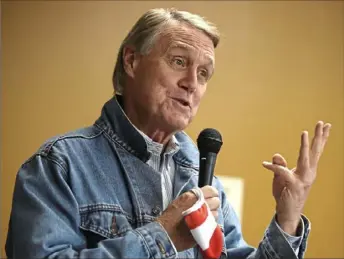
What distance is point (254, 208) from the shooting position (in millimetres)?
2461

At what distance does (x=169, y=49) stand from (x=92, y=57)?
1203 millimetres

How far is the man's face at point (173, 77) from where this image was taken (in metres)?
1.29

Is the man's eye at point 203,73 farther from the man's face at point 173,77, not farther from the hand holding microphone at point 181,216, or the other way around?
the hand holding microphone at point 181,216

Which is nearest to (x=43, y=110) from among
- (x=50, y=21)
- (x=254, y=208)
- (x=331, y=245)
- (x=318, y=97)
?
(x=50, y=21)

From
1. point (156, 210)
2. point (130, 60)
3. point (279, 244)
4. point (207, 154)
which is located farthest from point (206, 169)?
point (130, 60)

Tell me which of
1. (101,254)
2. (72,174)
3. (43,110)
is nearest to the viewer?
(101,254)

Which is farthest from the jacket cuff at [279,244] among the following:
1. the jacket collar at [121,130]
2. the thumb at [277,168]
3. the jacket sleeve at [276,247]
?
the jacket collar at [121,130]

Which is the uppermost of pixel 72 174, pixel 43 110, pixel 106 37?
pixel 106 37

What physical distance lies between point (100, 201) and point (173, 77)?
0.34 meters

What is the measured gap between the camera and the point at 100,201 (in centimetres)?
116

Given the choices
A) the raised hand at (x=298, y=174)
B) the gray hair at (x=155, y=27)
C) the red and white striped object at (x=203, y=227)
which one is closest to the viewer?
the red and white striped object at (x=203, y=227)

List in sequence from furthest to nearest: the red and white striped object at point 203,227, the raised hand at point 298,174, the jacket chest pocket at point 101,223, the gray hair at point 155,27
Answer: the gray hair at point 155,27, the raised hand at point 298,174, the jacket chest pocket at point 101,223, the red and white striped object at point 203,227

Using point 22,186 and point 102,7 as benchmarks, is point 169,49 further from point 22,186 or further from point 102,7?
point 102,7

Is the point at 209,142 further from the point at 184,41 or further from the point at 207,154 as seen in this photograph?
the point at 184,41
